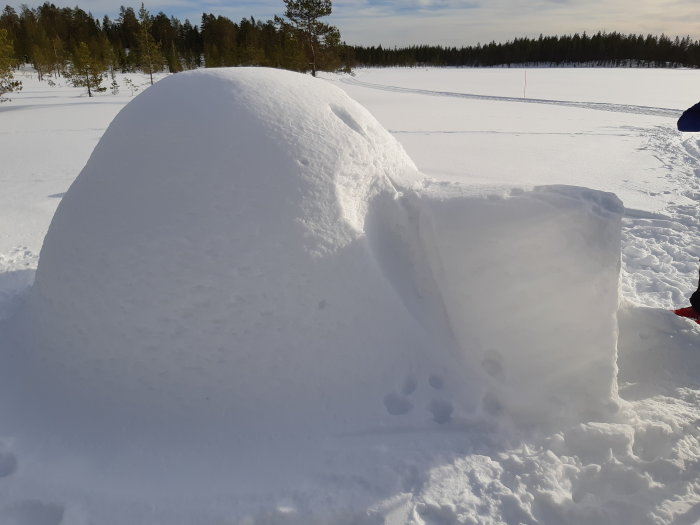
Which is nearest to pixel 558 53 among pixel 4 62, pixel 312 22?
pixel 312 22

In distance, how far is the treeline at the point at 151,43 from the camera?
27891mm

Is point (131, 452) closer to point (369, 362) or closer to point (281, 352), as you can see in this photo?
point (281, 352)

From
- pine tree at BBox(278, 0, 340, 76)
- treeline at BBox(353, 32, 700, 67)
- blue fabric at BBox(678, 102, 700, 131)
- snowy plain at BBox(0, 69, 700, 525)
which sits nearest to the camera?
snowy plain at BBox(0, 69, 700, 525)

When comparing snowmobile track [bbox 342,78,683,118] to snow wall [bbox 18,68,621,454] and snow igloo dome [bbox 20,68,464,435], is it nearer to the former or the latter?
snow wall [bbox 18,68,621,454]

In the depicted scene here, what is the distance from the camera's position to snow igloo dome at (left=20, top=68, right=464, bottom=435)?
2473 mm

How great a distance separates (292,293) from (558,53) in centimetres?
9110

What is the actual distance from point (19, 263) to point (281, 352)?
12.3 feet

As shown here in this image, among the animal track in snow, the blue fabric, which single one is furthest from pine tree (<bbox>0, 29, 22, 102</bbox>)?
the blue fabric

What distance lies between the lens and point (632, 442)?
2379mm

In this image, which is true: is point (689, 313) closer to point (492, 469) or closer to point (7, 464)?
point (492, 469)

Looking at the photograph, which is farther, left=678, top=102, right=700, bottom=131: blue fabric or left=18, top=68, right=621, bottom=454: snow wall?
left=678, top=102, right=700, bottom=131: blue fabric

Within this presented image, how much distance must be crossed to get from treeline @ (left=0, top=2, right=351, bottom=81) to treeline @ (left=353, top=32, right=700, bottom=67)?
25.7 m

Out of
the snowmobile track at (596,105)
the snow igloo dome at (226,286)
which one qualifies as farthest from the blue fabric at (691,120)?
the snowmobile track at (596,105)

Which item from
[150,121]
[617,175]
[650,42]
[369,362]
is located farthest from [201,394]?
[650,42]
